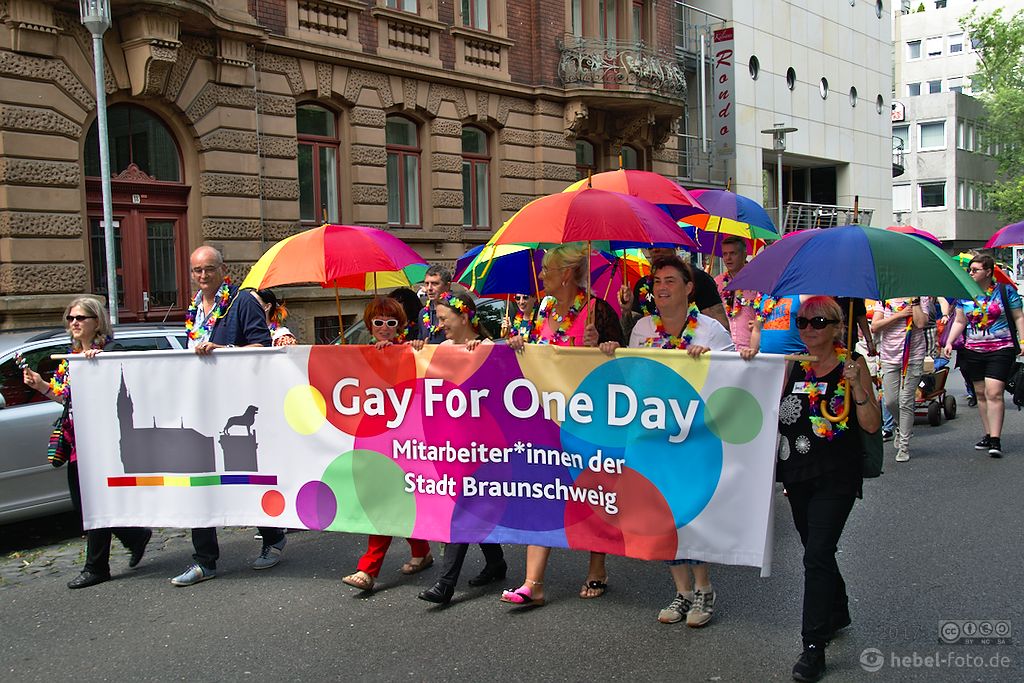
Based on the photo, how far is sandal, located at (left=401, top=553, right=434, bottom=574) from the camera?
627 centimetres

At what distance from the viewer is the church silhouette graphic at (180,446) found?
6.09 meters

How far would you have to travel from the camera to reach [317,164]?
18.0 meters

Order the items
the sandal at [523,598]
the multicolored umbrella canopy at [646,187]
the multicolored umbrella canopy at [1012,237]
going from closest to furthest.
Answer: the sandal at [523,598], the multicolored umbrella canopy at [646,187], the multicolored umbrella canopy at [1012,237]

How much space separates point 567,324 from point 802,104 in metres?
31.6

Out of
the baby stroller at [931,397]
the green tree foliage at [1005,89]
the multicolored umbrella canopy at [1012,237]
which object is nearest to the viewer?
the multicolored umbrella canopy at [1012,237]

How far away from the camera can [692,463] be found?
5051mm

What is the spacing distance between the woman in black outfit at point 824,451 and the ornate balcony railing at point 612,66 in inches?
749

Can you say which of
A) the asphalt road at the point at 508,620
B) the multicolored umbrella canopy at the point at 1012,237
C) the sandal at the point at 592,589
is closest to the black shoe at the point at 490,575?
the asphalt road at the point at 508,620

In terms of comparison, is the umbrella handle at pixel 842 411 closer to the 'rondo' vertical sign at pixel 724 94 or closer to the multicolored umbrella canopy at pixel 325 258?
the multicolored umbrella canopy at pixel 325 258

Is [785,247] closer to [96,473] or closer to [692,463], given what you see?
[692,463]

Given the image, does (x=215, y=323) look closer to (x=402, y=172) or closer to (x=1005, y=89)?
(x=402, y=172)

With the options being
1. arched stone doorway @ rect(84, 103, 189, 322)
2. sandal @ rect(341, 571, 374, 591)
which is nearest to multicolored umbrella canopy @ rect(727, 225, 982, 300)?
sandal @ rect(341, 571, 374, 591)

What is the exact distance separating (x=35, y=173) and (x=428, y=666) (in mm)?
11569

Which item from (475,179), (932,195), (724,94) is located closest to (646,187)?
(475,179)
